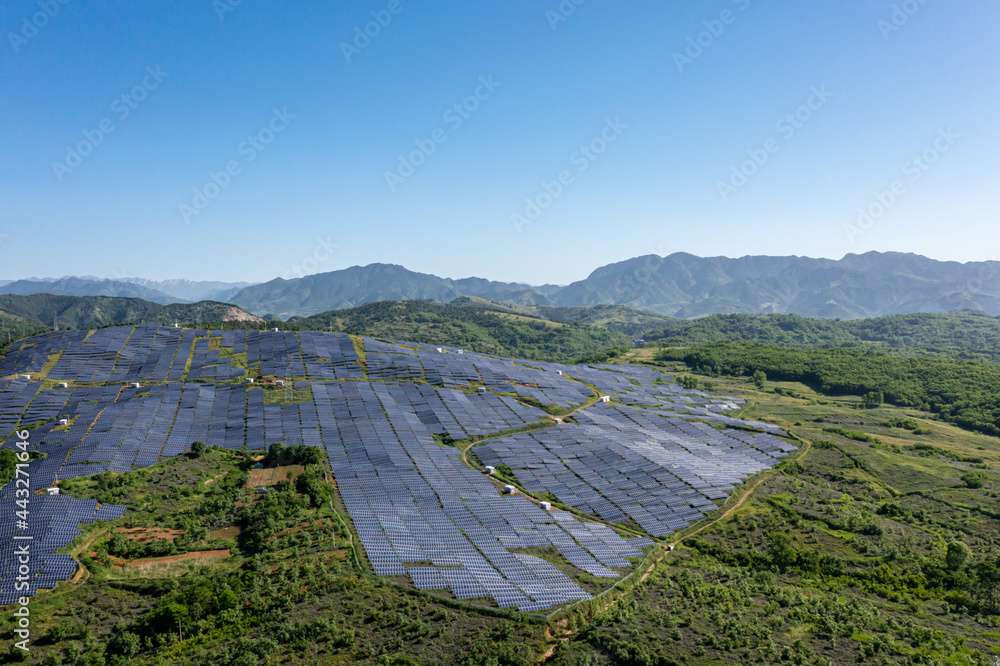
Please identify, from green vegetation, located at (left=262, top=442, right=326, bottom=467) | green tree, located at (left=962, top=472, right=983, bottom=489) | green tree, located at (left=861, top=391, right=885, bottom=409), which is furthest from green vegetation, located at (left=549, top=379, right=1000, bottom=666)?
green tree, located at (left=861, top=391, right=885, bottom=409)

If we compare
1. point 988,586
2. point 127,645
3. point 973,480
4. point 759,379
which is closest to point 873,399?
point 759,379

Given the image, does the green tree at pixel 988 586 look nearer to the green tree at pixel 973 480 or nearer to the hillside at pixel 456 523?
the hillside at pixel 456 523

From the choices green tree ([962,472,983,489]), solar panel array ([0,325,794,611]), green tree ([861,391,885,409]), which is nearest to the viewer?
solar panel array ([0,325,794,611])

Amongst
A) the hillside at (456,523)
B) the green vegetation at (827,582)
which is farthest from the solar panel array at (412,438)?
the green vegetation at (827,582)

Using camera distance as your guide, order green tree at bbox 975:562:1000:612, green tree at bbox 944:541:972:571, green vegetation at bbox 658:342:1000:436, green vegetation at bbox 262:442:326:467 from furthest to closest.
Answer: green vegetation at bbox 658:342:1000:436 → green vegetation at bbox 262:442:326:467 → green tree at bbox 944:541:972:571 → green tree at bbox 975:562:1000:612

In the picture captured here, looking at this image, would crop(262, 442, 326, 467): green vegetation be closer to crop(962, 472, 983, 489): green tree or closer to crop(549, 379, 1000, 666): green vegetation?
crop(549, 379, 1000, 666): green vegetation

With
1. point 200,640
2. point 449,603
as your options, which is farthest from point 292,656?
point 449,603
